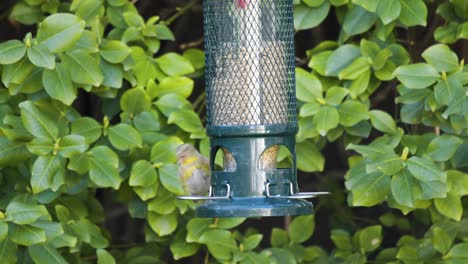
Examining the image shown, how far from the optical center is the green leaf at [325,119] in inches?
96.7

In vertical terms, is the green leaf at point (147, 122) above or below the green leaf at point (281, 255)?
above

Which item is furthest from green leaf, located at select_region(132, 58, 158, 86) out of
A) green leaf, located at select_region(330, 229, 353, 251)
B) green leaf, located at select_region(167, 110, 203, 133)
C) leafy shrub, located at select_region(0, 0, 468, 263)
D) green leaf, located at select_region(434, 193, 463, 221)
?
green leaf, located at select_region(434, 193, 463, 221)

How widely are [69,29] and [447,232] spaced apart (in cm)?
102

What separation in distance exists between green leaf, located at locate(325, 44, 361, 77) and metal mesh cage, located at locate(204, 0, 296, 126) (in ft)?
0.98

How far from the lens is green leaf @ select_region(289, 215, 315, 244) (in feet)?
9.24

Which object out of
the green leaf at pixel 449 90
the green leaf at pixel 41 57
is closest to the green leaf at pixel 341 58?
the green leaf at pixel 449 90

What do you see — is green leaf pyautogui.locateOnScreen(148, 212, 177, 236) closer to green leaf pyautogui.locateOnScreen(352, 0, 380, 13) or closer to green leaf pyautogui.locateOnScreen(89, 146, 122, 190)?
green leaf pyautogui.locateOnScreen(89, 146, 122, 190)

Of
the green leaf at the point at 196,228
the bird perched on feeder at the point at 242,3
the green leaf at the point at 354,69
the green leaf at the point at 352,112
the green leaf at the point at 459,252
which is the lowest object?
the green leaf at the point at 459,252

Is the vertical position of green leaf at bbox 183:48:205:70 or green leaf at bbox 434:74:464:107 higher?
green leaf at bbox 183:48:205:70

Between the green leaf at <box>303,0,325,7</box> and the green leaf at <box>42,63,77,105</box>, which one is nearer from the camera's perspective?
the green leaf at <box>42,63,77,105</box>

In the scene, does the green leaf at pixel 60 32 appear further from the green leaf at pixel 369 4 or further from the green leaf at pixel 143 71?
the green leaf at pixel 369 4

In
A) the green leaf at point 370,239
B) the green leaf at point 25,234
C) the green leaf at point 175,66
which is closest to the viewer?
the green leaf at point 25,234

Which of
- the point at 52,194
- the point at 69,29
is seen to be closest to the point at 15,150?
the point at 52,194

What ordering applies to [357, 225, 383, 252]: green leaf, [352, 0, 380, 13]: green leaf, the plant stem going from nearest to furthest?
[352, 0, 380, 13]: green leaf < [357, 225, 383, 252]: green leaf < the plant stem
